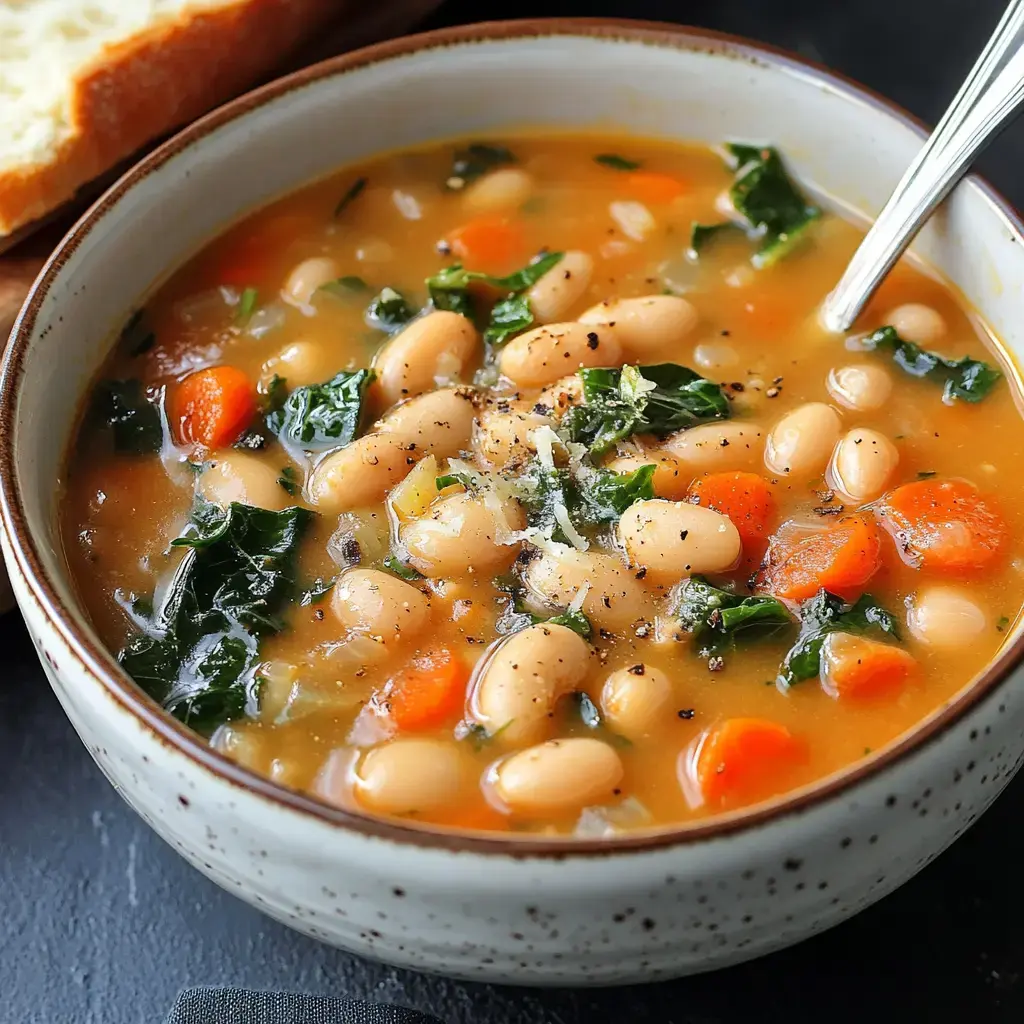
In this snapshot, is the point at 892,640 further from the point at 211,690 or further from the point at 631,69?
the point at 631,69

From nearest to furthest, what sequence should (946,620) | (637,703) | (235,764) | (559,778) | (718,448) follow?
(235,764) < (559,778) < (637,703) < (946,620) < (718,448)

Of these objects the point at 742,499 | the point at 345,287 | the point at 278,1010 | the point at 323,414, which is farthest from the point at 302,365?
the point at 278,1010

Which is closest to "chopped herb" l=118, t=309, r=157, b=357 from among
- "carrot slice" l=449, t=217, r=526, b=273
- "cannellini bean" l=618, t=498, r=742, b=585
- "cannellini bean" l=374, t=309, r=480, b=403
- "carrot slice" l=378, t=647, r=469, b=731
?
"cannellini bean" l=374, t=309, r=480, b=403

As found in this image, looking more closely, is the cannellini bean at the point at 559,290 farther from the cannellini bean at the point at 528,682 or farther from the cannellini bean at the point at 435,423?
the cannellini bean at the point at 528,682

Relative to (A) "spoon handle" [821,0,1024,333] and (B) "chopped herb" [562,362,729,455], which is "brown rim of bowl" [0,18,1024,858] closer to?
(A) "spoon handle" [821,0,1024,333]

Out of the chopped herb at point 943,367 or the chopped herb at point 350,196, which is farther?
the chopped herb at point 350,196

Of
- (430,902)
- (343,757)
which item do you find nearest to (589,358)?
(343,757)

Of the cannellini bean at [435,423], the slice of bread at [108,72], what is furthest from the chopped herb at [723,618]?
the slice of bread at [108,72]

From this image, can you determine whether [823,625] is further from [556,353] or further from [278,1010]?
[278,1010]
